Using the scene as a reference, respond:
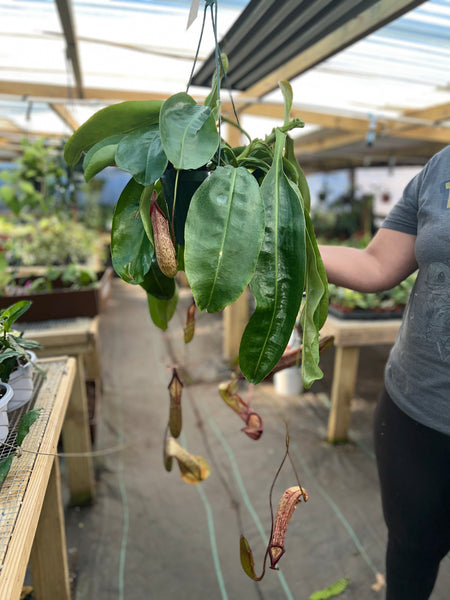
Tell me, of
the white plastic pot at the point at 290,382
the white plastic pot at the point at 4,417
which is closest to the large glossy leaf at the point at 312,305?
the white plastic pot at the point at 4,417

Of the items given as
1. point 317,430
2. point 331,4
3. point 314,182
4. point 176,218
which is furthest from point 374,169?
point 176,218

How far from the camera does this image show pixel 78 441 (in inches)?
67.5

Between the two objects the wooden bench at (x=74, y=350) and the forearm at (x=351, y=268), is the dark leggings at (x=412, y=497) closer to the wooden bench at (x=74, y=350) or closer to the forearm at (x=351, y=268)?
the forearm at (x=351, y=268)

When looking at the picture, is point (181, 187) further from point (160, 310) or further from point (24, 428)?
point (24, 428)

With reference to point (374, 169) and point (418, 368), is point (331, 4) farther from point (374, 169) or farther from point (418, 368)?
point (374, 169)

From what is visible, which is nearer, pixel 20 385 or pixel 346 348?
pixel 20 385

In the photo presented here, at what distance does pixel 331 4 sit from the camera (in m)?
1.13

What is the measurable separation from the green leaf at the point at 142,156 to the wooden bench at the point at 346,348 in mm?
1742

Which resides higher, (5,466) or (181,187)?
(181,187)

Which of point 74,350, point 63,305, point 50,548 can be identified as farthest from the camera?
point 63,305

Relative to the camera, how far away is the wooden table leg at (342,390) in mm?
2242

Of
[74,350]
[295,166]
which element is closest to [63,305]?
[74,350]

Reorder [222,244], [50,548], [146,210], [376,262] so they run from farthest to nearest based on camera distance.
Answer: [50,548], [376,262], [146,210], [222,244]

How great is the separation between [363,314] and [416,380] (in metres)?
1.46
